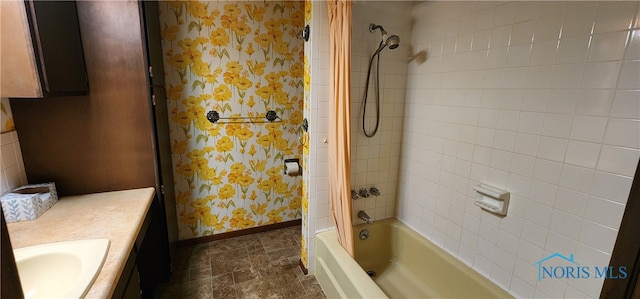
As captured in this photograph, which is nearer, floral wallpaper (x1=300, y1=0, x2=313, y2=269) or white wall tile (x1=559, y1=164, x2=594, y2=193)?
white wall tile (x1=559, y1=164, x2=594, y2=193)

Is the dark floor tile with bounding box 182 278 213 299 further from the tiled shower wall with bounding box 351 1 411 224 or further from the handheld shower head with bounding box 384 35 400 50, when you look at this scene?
the handheld shower head with bounding box 384 35 400 50

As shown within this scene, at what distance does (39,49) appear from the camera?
3.68 feet

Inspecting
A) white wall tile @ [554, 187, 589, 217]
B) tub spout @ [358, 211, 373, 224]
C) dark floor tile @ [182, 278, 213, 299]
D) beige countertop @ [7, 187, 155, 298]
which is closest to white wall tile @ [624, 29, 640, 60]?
white wall tile @ [554, 187, 589, 217]

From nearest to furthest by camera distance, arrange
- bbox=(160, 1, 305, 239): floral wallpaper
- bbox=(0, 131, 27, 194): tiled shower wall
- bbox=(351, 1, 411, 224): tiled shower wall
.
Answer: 1. bbox=(0, 131, 27, 194): tiled shower wall
2. bbox=(351, 1, 411, 224): tiled shower wall
3. bbox=(160, 1, 305, 239): floral wallpaper

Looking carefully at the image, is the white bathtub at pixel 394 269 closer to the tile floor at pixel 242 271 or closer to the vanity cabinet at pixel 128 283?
the tile floor at pixel 242 271

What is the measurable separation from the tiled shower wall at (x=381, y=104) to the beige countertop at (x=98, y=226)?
1405mm

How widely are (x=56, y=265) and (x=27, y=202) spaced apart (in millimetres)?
455

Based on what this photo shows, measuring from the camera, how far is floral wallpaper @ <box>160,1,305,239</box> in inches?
85.0

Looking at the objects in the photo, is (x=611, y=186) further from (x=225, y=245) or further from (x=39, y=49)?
(x=225, y=245)

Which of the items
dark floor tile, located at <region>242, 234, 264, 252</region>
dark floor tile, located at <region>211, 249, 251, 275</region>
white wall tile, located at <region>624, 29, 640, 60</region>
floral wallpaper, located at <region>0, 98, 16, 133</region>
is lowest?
dark floor tile, located at <region>211, 249, 251, 275</region>

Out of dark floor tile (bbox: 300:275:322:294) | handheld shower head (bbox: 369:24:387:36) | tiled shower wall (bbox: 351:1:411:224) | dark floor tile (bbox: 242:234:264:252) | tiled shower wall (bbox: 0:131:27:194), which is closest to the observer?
tiled shower wall (bbox: 0:131:27:194)

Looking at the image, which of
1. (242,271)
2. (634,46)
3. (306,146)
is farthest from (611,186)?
(242,271)

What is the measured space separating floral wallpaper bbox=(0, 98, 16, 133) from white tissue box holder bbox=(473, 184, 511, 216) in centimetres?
255

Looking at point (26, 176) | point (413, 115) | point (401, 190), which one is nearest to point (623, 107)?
point (413, 115)
